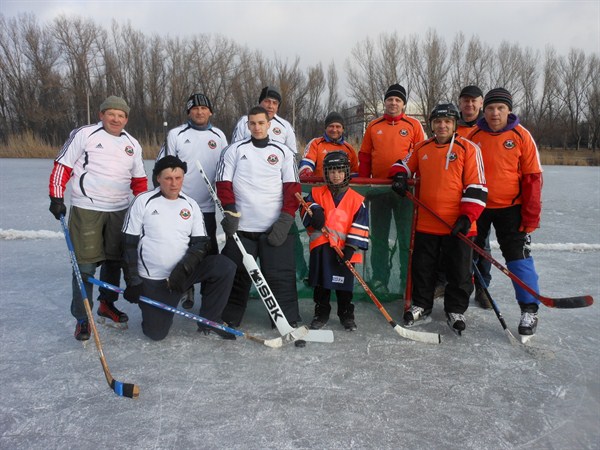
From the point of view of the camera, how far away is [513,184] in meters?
2.74

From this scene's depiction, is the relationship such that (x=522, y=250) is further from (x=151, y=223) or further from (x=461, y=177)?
(x=151, y=223)

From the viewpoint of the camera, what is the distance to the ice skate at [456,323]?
2.80m

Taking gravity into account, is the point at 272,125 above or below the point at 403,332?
above

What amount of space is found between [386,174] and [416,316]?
3.55 feet

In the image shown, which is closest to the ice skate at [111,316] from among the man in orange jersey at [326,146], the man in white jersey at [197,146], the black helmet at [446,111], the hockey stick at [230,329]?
the hockey stick at [230,329]

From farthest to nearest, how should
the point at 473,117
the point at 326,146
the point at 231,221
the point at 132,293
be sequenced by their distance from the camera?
the point at 326,146
the point at 473,117
the point at 231,221
the point at 132,293

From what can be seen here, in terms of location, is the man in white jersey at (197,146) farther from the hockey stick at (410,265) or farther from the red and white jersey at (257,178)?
the hockey stick at (410,265)

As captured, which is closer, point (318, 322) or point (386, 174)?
point (318, 322)

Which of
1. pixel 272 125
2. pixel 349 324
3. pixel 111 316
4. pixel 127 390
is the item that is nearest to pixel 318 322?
pixel 349 324

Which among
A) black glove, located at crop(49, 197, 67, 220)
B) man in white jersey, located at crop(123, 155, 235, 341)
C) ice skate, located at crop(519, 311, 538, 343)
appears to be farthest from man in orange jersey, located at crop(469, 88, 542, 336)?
black glove, located at crop(49, 197, 67, 220)

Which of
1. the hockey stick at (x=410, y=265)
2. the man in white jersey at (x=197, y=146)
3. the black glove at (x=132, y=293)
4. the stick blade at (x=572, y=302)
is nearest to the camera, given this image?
the stick blade at (x=572, y=302)

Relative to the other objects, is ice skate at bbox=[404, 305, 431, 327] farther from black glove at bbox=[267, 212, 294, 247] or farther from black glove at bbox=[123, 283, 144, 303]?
black glove at bbox=[123, 283, 144, 303]

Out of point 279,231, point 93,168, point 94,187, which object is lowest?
point 279,231

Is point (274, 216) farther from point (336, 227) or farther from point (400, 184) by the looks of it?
point (400, 184)
